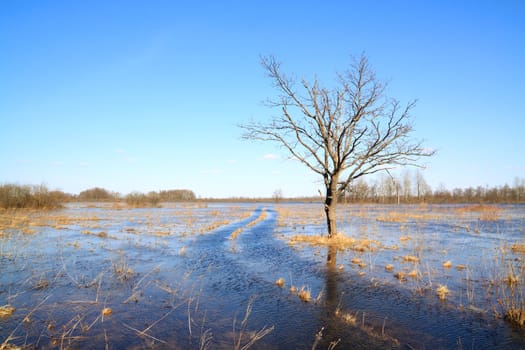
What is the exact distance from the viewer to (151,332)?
599 centimetres

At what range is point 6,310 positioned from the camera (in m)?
6.90

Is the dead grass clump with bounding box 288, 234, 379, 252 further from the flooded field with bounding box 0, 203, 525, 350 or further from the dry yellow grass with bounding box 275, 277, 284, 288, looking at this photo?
the dry yellow grass with bounding box 275, 277, 284, 288

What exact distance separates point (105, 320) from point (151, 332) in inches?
50.9

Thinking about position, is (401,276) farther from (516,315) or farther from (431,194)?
(431,194)

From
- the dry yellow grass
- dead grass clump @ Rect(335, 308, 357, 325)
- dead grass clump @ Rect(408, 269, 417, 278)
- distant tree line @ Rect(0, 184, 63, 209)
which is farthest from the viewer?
distant tree line @ Rect(0, 184, 63, 209)

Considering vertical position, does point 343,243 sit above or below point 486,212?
below

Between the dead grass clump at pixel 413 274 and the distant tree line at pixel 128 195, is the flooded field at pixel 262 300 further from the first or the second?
the distant tree line at pixel 128 195

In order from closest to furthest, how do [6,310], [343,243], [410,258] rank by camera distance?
[6,310] → [410,258] → [343,243]

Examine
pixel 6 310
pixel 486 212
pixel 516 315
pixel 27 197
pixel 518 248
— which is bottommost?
pixel 6 310

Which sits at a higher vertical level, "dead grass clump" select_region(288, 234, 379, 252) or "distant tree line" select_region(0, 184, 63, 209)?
"distant tree line" select_region(0, 184, 63, 209)

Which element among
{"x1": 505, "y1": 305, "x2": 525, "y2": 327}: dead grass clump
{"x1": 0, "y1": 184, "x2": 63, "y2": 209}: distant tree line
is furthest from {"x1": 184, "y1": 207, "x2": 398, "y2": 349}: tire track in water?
{"x1": 0, "y1": 184, "x2": 63, "y2": 209}: distant tree line

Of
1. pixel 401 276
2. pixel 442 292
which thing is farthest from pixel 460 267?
pixel 442 292

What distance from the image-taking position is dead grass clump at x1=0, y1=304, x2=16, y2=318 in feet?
22.2

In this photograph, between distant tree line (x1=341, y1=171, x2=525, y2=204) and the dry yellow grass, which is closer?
the dry yellow grass
